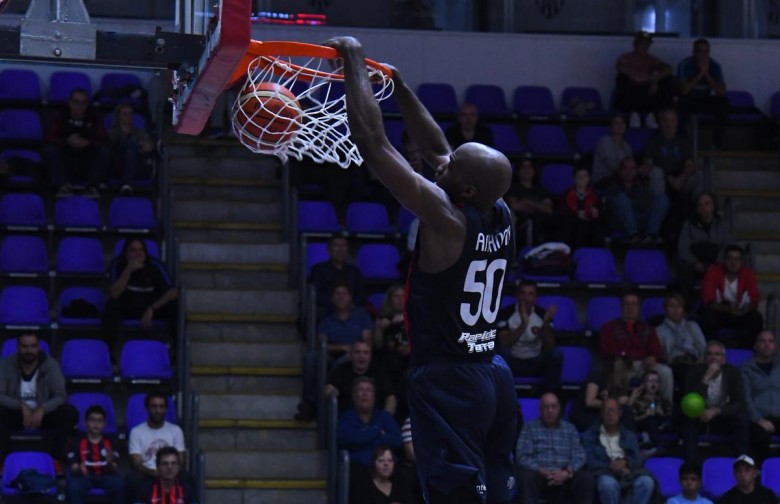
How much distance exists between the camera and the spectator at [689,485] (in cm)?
1175


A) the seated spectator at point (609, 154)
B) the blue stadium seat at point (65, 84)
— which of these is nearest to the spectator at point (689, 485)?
the seated spectator at point (609, 154)

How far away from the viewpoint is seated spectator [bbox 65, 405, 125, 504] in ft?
36.5

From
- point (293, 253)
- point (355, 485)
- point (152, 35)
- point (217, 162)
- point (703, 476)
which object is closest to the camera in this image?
point (152, 35)

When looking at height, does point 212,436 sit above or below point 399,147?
below

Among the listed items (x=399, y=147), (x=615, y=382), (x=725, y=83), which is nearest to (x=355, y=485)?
(x=615, y=382)

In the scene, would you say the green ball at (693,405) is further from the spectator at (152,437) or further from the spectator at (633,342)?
the spectator at (152,437)

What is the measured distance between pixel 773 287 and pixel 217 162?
233 inches

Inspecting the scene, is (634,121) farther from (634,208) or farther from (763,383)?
(763,383)

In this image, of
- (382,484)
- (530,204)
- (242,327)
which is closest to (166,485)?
(382,484)

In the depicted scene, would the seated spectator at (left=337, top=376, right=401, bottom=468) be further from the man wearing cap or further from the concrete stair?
the man wearing cap

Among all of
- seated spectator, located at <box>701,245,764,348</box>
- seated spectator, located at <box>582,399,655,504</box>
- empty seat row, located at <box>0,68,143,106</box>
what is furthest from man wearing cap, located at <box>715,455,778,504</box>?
empty seat row, located at <box>0,68,143,106</box>

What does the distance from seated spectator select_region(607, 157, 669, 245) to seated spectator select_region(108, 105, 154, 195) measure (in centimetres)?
472

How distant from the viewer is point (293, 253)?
13883mm

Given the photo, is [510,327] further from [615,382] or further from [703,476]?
[703,476]
